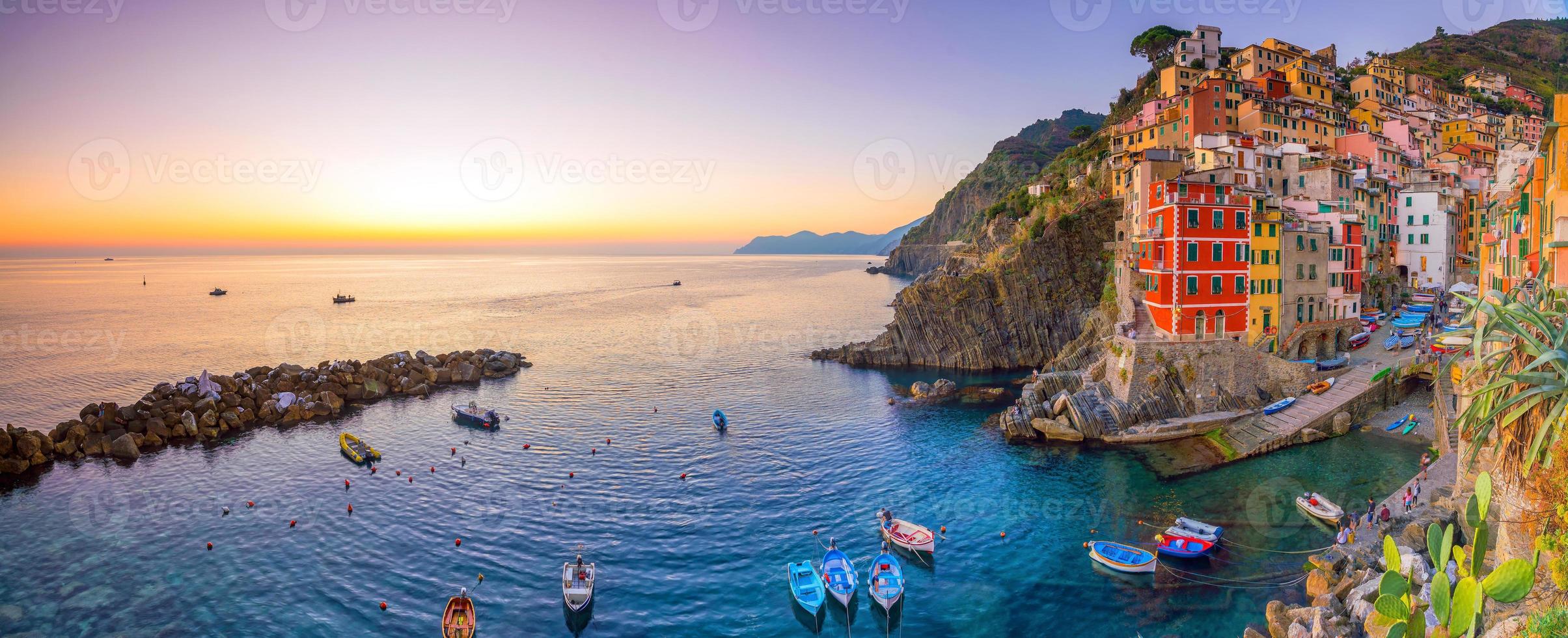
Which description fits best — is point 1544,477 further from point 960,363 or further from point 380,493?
point 960,363

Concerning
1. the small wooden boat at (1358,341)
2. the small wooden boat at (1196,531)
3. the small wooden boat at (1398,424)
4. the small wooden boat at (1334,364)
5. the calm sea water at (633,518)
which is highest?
the small wooden boat at (1358,341)

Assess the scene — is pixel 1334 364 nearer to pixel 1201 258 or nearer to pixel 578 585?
pixel 1201 258

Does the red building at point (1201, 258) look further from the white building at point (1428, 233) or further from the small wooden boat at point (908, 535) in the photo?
the white building at point (1428, 233)

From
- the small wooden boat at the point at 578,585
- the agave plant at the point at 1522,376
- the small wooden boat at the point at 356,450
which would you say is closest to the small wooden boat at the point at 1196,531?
the agave plant at the point at 1522,376

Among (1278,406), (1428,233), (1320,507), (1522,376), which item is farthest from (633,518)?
(1428,233)

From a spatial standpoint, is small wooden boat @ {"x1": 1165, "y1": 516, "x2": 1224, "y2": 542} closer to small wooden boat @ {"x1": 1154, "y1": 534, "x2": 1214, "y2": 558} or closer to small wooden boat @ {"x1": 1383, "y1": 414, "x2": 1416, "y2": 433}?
small wooden boat @ {"x1": 1154, "y1": 534, "x2": 1214, "y2": 558}

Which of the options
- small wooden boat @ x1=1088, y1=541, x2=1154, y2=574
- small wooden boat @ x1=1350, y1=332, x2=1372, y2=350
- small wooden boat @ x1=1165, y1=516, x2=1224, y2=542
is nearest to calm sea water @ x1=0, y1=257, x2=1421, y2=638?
small wooden boat @ x1=1088, y1=541, x2=1154, y2=574
